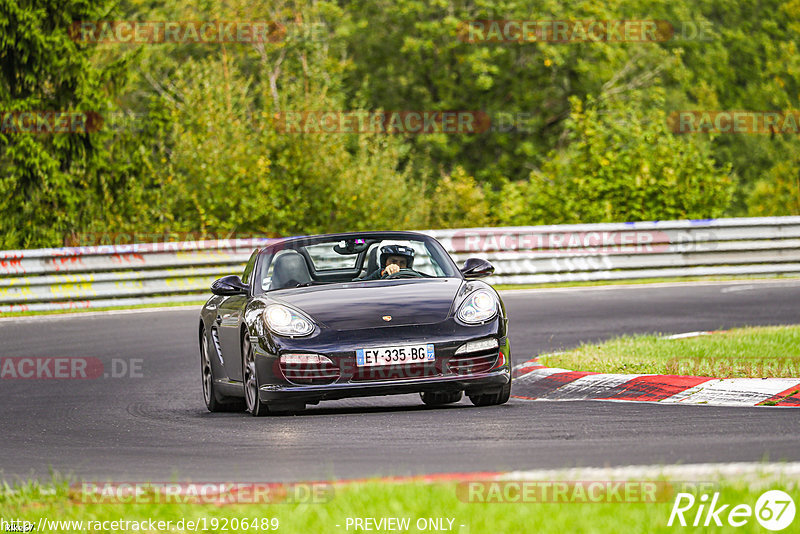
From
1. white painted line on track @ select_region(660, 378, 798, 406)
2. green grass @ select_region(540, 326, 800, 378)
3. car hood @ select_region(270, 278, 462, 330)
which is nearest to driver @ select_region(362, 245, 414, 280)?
car hood @ select_region(270, 278, 462, 330)

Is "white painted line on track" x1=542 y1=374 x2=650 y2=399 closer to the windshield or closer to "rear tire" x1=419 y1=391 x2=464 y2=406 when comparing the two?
"rear tire" x1=419 y1=391 x2=464 y2=406

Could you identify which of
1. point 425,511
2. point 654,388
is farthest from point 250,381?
point 425,511

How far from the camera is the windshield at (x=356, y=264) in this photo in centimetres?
1054

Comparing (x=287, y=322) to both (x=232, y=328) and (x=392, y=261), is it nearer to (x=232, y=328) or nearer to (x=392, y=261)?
(x=232, y=328)

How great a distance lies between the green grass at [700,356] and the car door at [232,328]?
2.87 m

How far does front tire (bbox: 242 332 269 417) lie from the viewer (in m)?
9.70

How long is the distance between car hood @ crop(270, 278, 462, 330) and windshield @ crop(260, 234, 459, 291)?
1.04 feet

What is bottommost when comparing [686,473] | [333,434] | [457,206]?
[457,206]

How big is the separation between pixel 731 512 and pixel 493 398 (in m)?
4.79

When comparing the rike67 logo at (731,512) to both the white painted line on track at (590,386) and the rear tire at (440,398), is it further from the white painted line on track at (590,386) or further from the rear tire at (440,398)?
the rear tire at (440,398)

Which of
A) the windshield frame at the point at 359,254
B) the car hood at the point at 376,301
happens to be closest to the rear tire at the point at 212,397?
the windshield frame at the point at 359,254

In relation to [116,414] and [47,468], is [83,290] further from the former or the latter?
[47,468]

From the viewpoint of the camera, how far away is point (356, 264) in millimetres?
11023

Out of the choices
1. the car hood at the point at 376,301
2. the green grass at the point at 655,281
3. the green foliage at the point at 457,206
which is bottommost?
the green grass at the point at 655,281
